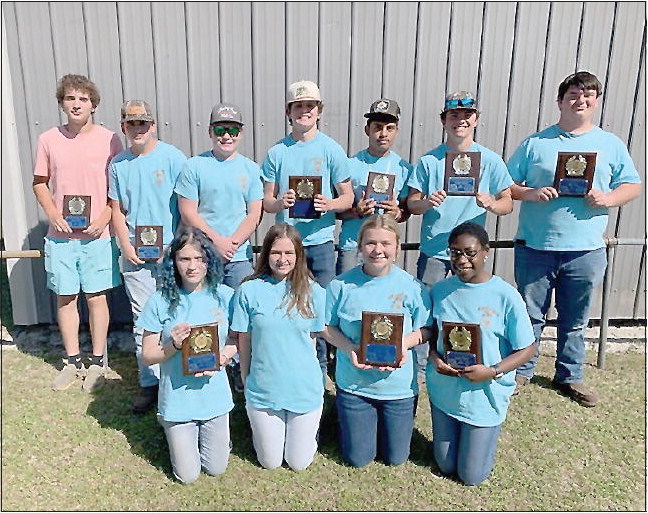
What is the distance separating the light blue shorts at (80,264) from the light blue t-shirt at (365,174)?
1807 millimetres

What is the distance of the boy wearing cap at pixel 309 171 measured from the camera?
3.98 metres

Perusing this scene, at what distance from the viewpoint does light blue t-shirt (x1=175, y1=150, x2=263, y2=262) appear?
3.95 metres

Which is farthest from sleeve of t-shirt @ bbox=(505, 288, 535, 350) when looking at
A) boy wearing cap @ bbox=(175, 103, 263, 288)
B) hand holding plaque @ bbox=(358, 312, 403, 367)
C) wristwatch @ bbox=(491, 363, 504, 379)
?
boy wearing cap @ bbox=(175, 103, 263, 288)

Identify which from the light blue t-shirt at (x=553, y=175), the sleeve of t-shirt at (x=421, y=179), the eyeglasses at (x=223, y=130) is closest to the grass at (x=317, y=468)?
the light blue t-shirt at (x=553, y=175)

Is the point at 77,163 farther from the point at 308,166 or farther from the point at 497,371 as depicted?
the point at 497,371

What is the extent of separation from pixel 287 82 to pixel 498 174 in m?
2.17

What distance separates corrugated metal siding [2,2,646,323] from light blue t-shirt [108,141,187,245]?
1.29 metres

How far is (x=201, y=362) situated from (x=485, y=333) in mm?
1596

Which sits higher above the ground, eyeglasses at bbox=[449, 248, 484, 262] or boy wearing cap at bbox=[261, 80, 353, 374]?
boy wearing cap at bbox=[261, 80, 353, 374]

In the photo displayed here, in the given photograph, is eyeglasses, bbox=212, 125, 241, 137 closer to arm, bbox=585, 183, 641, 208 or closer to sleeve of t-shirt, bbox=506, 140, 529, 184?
sleeve of t-shirt, bbox=506, 140, 529, 184

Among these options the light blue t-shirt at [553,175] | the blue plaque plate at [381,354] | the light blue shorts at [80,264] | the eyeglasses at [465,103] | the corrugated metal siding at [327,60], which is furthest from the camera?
the corrugated metal siding at [327,60]

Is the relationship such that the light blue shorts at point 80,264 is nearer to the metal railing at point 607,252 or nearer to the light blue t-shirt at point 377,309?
the metal railing at point 607,252

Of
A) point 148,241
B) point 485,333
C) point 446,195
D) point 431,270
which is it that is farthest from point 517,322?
point 148,241

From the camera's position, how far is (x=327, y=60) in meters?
5.16
